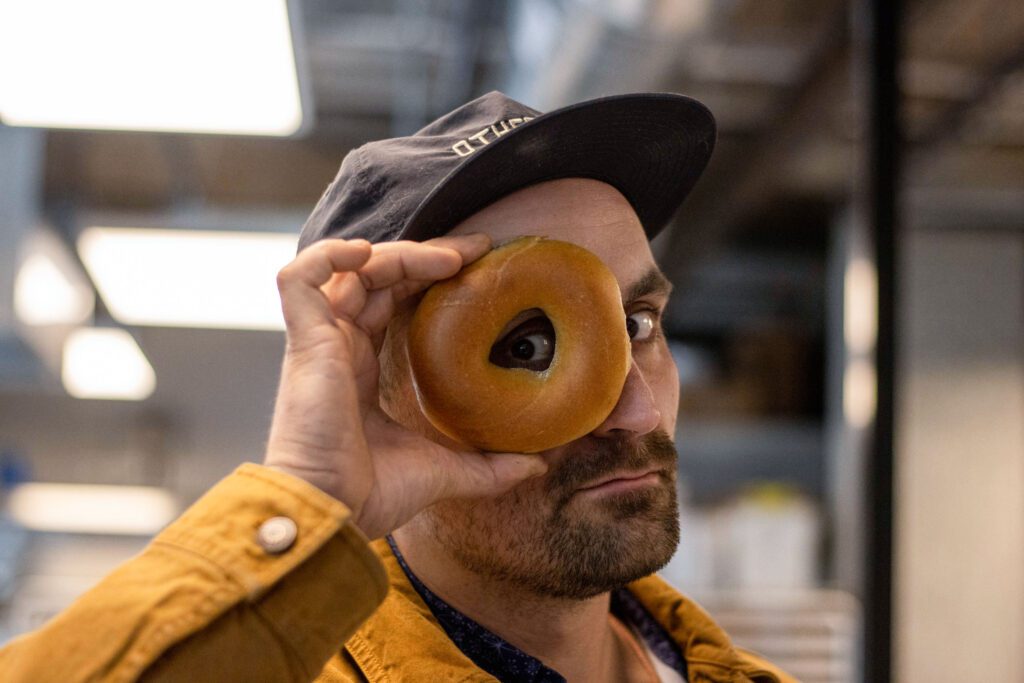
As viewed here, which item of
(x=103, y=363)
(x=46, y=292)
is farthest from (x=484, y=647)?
(x=103, y=363)

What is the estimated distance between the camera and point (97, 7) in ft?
6.46

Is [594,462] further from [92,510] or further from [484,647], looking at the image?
[92,510]

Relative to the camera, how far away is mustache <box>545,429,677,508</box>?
45.8 inches

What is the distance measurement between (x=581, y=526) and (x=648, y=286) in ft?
0.98

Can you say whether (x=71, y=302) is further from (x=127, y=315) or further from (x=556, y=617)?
(x=556, y=617)

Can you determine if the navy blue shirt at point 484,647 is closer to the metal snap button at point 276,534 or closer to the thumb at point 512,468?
the thumb at point 512,468

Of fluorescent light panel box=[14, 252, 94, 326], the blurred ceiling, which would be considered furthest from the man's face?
fluorescent light panel box=[14, 252, 94, 326]

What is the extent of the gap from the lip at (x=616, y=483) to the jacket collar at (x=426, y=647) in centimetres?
21

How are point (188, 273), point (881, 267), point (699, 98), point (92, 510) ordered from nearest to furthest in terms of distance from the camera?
point (881, 267), point (188, 273), point (699, 98), point (92, 510)

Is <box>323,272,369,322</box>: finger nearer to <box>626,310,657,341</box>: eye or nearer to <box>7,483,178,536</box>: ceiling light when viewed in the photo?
<box>626,310,657,341</box>: eye

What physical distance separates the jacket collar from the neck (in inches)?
1.4

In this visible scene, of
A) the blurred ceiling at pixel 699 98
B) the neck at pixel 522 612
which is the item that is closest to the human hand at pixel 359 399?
the neck at pixel 522 612

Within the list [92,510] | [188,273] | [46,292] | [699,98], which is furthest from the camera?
[92,510]

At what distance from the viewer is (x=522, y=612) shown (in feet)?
4.08
